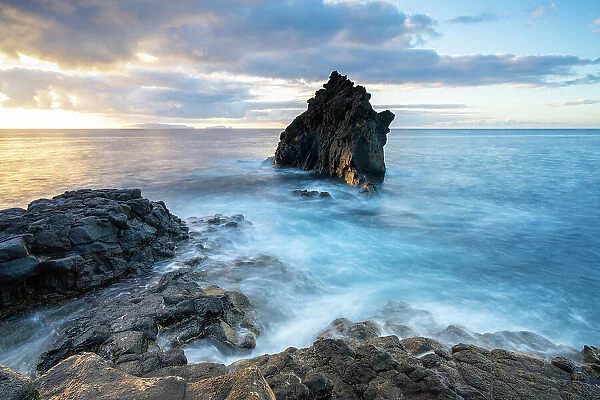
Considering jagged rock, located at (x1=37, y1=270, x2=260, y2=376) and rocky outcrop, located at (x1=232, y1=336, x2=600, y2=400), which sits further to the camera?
jagged rock, located at (x1=37, y1=270, x2=260, y2=376)

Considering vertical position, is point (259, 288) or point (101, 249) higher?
point (101, 249)

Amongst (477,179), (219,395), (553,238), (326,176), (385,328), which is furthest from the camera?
(477,179)

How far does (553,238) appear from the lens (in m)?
16.8

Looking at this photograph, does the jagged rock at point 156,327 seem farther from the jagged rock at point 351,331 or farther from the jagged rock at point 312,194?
the jagged rock at point 312,194

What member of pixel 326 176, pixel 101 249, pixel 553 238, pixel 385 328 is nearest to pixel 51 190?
pixel 101 249

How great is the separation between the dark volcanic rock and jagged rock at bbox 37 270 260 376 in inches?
52.9

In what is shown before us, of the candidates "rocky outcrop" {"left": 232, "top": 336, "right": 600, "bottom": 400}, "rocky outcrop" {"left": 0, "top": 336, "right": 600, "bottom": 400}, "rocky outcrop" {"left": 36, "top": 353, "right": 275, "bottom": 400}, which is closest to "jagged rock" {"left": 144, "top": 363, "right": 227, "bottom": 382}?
"rocky outcrop" {"left": 0, "top": 336, "right": 600, "bottom": 400}

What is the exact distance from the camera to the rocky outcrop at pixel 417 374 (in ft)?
16.2

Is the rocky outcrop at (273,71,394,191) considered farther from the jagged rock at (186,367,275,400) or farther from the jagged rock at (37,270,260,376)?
the jagged rock at (186,367,275,400)

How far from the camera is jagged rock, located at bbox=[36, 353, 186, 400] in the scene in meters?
3.30

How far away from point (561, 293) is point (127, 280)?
15.3 metres

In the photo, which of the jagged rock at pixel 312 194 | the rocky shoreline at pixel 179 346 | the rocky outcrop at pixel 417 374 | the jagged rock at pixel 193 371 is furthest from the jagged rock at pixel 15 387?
the jagged rock at pixel 312 194

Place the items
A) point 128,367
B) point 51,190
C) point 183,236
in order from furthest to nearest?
point 51,190, point 183,236, point 128,367

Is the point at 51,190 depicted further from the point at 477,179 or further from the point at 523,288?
the point at 477,179
